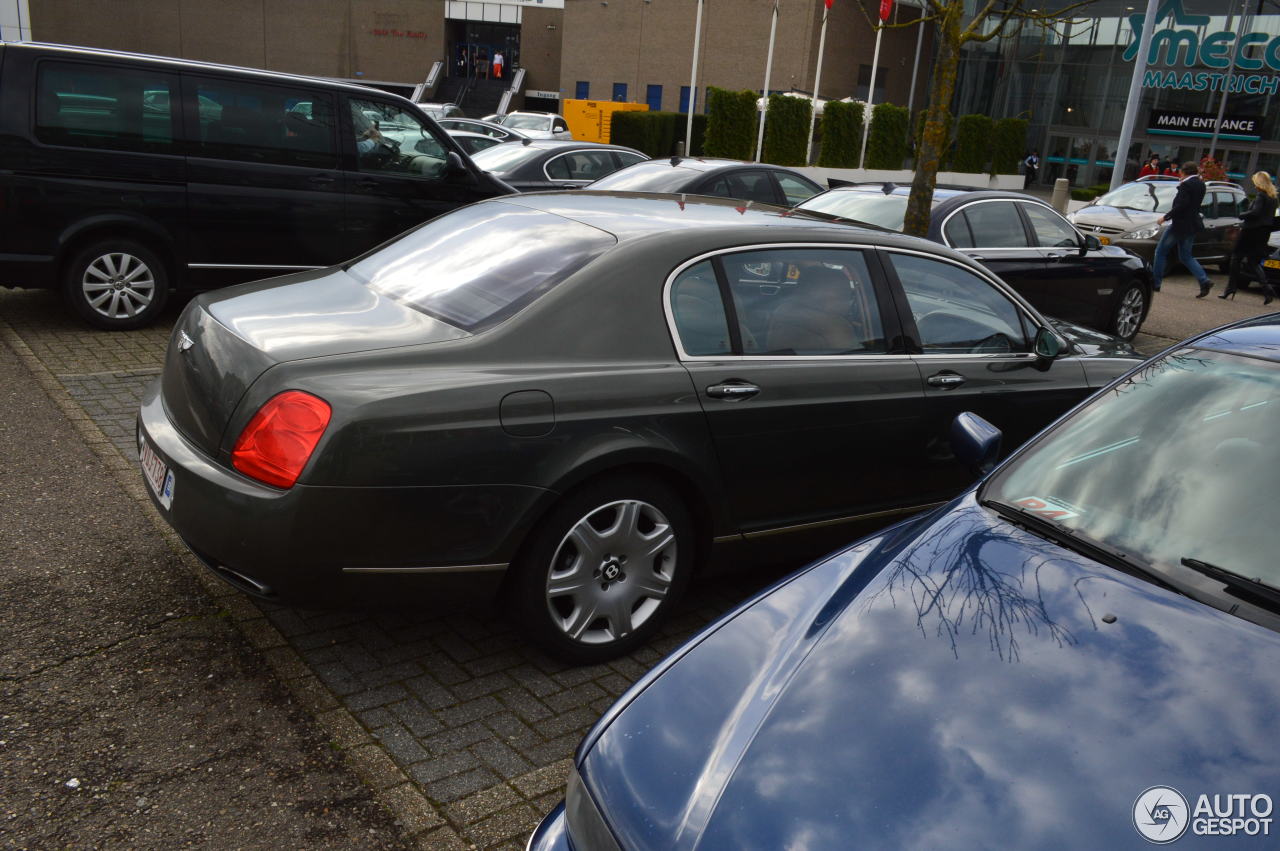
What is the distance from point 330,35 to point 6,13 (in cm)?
1810

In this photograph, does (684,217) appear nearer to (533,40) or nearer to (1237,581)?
(1237,581)

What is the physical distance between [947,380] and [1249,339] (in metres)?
1.39

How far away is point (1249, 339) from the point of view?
325 cm

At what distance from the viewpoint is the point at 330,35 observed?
66.9 meters

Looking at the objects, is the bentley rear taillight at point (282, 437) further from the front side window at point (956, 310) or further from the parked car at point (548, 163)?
the parked car at point (548, 163)

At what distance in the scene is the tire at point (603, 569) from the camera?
3.61 meters

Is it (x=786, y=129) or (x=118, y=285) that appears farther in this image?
(x=786, y=129)

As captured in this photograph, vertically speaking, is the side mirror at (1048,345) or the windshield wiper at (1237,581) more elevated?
the side mirror at (1048,345)

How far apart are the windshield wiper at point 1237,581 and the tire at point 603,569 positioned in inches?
70.1

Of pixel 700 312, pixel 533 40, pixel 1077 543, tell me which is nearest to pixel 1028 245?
pixel 700 312

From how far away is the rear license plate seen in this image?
3672mm

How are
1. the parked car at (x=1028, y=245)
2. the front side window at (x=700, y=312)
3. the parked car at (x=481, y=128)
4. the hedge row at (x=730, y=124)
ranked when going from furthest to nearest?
the hedge row at (x=730, y=124)
the parked car at (x=481, y=128)
the parked car at (x=1028, y=245)
the front side window at (x=700, y=312)

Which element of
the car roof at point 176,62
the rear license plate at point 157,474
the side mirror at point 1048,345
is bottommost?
→ the rear license plate at point 157,474

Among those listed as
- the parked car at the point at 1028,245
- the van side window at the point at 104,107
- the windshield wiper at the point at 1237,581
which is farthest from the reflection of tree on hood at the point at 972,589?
the van side window at the point at 104,107
